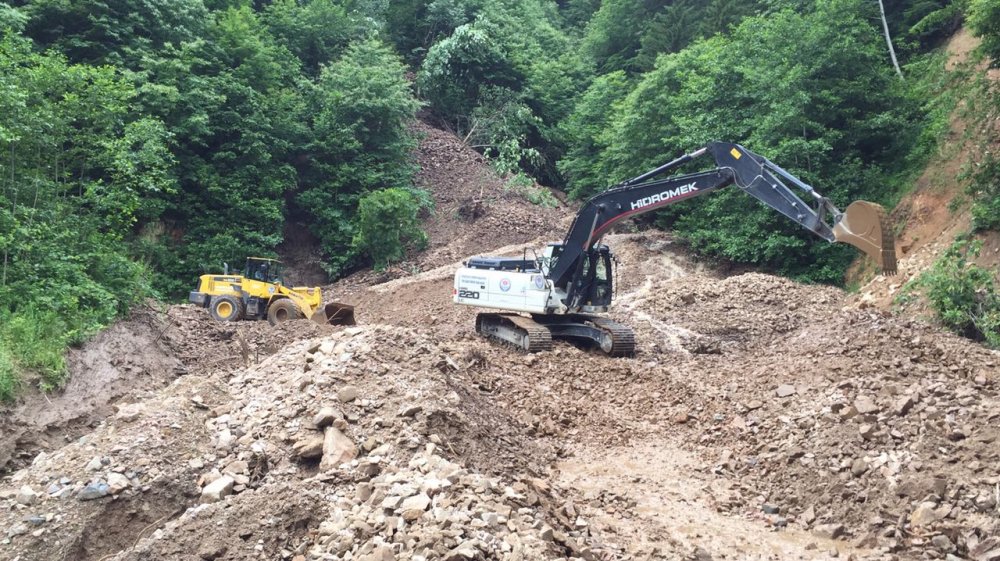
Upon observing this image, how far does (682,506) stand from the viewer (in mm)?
6434

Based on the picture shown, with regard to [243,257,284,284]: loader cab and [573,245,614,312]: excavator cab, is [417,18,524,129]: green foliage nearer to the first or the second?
[243,257,284,284]: loader cab

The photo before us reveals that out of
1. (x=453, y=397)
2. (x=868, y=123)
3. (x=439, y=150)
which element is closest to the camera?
(x=453, y=397)

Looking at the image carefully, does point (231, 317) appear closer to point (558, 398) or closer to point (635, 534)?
point (558, 398)

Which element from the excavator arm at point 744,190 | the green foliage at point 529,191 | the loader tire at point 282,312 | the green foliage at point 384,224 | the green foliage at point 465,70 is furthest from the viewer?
the green foliage at point 465,70

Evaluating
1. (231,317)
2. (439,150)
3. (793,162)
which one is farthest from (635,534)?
(439,150)

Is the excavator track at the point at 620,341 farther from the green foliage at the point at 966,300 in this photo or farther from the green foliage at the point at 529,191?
the green foliage at the point at 529,191

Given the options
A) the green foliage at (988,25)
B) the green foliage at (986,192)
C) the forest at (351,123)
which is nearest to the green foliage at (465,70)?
the forest at (351,123)

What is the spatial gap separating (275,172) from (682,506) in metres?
21.0

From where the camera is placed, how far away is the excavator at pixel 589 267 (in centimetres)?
1066

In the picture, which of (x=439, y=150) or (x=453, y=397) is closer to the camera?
(x=453, y=397)

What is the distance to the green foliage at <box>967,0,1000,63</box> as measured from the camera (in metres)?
12.8

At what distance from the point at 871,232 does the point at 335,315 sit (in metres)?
10.6

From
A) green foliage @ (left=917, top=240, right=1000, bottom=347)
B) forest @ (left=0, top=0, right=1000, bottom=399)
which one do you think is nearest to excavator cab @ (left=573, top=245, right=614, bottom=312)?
green foliage @ (left=917, top=240, right=1000, bottom=347)

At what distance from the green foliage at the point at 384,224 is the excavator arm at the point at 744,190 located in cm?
1194
